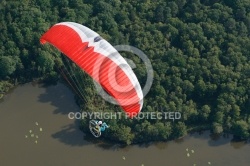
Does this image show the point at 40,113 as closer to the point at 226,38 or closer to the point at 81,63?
the point at 81,63

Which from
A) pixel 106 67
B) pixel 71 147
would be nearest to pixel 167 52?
pixel 71 147

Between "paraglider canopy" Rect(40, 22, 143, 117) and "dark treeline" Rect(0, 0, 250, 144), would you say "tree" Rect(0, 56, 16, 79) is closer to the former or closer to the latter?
"dark treeline" Rect(0, 0, 250, 144)

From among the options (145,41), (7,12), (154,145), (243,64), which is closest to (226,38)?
(243,64)

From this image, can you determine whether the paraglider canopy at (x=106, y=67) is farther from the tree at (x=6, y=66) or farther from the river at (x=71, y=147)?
the tree at (x=6, y=66)

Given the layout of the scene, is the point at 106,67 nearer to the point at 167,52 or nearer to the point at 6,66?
the point at 167,52

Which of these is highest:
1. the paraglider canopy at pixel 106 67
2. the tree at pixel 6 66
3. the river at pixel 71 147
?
the paraglider canopy at pixel 106 67

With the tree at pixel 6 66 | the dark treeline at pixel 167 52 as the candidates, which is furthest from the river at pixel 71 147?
the tree at pixel 6 66

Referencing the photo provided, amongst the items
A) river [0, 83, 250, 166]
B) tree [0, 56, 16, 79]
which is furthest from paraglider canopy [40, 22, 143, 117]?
tree [0, 56, 16, 79]
